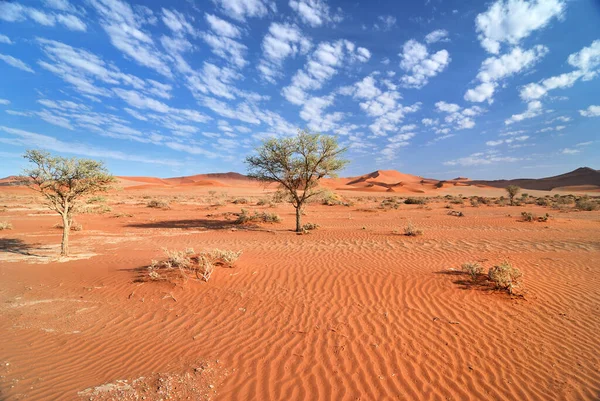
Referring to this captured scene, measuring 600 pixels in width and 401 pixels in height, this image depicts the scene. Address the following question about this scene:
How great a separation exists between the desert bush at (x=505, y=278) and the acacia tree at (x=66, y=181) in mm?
12588

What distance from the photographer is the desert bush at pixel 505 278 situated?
625 centimetres

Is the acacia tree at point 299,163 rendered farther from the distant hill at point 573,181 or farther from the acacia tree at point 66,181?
the distant hill at point 573,181

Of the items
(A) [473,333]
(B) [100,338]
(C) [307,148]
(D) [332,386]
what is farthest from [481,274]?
(C) [307,148]

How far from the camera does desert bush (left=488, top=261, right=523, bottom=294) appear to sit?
625cm

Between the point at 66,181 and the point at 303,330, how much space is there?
9.88 meters

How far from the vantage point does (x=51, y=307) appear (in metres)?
5.89

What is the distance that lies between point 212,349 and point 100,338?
215 cm

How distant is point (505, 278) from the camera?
20.5 ft

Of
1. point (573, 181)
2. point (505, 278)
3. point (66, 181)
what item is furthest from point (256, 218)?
point (573, 181)

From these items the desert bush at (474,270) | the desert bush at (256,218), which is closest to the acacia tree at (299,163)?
the desert bush at (256,218)

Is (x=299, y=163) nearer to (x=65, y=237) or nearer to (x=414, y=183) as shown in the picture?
(x=65, y=237)

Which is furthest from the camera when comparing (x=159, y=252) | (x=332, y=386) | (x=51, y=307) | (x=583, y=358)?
(x=159, y=252)

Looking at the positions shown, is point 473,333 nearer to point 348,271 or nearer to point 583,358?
point 583,358

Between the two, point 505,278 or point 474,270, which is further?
point 474,270
